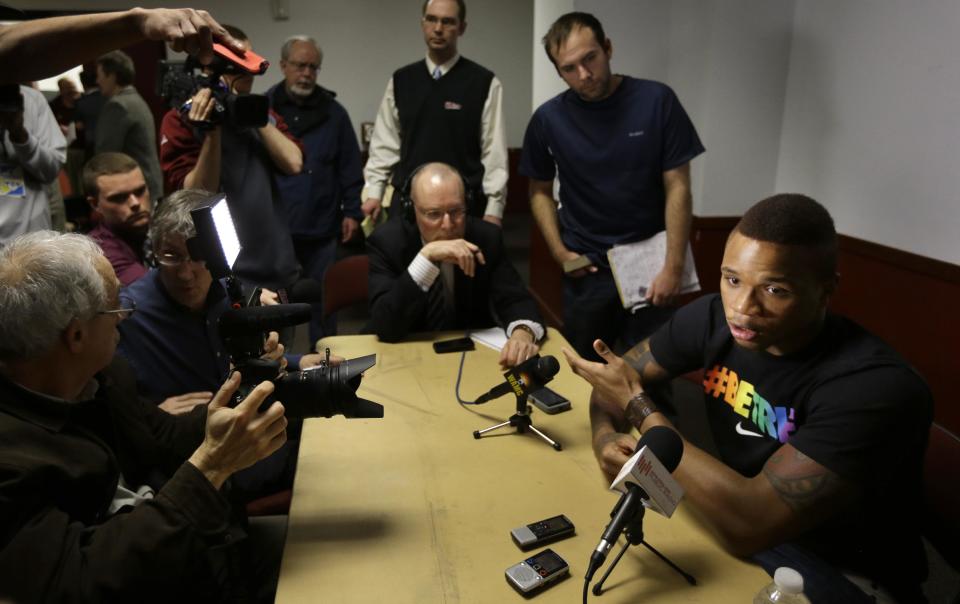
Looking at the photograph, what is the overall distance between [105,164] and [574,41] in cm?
167

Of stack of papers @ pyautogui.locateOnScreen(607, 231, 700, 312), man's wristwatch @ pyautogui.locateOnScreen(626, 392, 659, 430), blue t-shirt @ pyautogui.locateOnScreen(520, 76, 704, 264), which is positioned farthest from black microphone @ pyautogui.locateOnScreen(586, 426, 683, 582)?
blue t-shirt @ pyautogui.locateOnScreen(520, 76, 704, 264)

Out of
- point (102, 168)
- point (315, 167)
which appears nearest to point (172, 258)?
point (102, 168)

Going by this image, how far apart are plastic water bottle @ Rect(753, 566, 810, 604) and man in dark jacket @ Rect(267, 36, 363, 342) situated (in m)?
2.45

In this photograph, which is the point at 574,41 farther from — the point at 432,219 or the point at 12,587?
the point at 12,587

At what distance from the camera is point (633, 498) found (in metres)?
0.93

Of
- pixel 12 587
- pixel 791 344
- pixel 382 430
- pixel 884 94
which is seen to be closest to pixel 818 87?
pixel 884 94

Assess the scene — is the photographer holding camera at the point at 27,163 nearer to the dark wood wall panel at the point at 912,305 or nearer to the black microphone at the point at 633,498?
the black microphone at the point at 633,498

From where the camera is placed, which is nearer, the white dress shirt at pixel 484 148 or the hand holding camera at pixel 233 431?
the hand holding camera at pixel 233 431

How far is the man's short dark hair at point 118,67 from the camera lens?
414cm

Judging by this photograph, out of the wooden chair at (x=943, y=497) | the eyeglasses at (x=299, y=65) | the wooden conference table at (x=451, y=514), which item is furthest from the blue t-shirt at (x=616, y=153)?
the wooden chair at (x=943, y=497)

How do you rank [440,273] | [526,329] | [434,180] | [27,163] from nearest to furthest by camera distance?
[526,329]
[434,180]
[440,273]
[27,163]

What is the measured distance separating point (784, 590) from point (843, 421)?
1.18 feet

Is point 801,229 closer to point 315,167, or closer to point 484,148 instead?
point 484,148

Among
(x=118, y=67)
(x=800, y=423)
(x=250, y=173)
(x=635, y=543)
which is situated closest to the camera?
(x=635, y=543)
